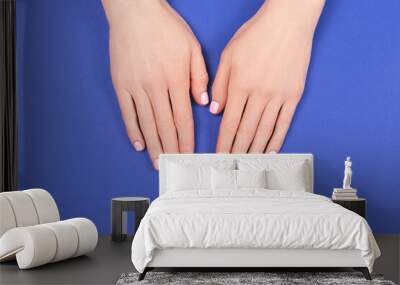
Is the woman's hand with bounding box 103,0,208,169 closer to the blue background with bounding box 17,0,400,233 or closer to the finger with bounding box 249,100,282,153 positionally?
the blue background with bounding box 17,0,400,233

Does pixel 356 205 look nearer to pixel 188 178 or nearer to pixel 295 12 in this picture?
pixel 188 178

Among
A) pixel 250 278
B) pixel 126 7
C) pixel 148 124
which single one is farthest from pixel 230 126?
pixel 250 278

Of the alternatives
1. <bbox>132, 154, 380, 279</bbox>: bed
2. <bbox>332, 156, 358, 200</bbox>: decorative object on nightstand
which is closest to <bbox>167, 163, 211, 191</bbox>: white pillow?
<bbox>332, 156, 358, 200</bbox>: decorative object on nightstand

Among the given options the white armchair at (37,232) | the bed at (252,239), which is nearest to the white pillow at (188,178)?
the white armchair at (37,232)

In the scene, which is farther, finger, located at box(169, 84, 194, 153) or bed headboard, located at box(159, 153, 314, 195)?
finger, located at box(169, 84, 194, 153)

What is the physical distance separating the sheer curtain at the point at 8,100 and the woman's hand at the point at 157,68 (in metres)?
0.98

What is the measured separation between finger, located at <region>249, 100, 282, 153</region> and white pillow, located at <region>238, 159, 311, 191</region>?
196 mm

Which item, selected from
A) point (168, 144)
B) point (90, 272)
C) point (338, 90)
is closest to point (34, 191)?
point (90, 272)

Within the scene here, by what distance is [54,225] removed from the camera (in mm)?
4828

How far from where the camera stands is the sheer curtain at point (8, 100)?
599 centimetres

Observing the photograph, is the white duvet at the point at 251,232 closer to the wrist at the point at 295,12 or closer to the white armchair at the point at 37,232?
the white armchair at the point at 37,232

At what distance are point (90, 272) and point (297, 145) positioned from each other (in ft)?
8.93

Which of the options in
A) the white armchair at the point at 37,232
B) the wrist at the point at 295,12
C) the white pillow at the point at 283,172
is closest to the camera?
the white armchair at the point at 37,232

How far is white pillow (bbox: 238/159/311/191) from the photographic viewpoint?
19.4ft
